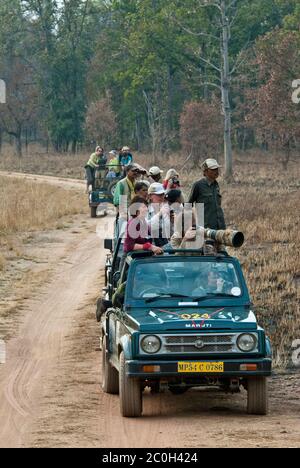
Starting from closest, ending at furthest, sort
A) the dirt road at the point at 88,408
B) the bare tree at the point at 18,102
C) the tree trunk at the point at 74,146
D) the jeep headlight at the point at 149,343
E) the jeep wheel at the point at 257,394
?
the dirt road at the point at 88,408, the jeep headlight at the point at 149,343, the jeep wheel at the point at 257,394, the bare tree at the point at 18,102, the tree trunk at the point at 74,146

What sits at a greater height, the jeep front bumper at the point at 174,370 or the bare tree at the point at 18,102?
the bare tree at the point at 18,102

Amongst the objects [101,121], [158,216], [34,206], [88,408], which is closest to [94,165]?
[34,206]

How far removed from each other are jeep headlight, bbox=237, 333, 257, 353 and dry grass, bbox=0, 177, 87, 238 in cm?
1784

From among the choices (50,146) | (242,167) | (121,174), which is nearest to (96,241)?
(121,174)

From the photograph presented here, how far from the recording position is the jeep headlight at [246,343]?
10.5 meters

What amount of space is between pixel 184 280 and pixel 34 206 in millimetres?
23726

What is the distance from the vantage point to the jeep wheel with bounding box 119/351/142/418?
34.4 feet

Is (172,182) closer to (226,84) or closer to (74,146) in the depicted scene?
(226,84)

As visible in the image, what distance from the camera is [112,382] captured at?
11.8 m

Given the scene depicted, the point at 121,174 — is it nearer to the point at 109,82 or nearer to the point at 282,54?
the point at 282,54

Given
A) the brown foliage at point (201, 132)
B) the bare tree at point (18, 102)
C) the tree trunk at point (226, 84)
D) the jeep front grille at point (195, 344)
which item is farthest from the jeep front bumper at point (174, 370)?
the bare tree at point (18, 102)

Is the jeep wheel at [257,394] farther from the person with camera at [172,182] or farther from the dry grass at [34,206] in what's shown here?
the dry grass at [34,206]

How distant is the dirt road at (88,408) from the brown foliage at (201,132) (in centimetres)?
4147
